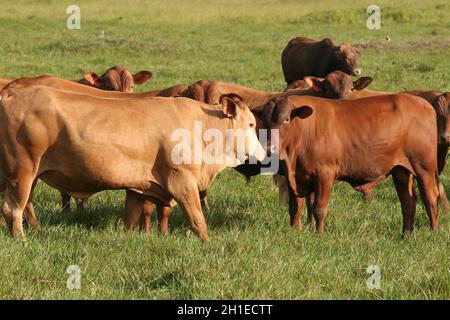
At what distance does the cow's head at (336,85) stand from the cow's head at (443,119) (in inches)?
51.0

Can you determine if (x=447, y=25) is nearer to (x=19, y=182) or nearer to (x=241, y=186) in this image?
(x=241, y=186)

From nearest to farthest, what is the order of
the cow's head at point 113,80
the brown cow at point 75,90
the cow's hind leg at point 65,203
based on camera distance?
the brown cow at point 75,90
the cow's hind leg at point 65,203
the cow's head at point 113,80

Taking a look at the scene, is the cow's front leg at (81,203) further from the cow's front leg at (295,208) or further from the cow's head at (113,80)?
the cow's head at (113,80)

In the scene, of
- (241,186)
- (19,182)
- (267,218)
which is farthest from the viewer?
(241,186)

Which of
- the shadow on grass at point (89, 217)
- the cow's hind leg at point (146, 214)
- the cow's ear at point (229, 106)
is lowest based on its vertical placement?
the shadow on grass at point (89, 217)

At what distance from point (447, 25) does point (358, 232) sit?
89.8 feet

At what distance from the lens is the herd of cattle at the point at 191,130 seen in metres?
6.80

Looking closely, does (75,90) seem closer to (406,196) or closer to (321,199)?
(321,199)

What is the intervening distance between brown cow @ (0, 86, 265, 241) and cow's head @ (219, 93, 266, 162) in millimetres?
188

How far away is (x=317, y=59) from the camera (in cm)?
1764

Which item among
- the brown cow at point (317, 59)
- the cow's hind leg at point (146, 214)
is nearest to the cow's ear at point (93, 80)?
the cow's hind leg at point (146, 214)

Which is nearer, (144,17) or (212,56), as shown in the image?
(212,56)

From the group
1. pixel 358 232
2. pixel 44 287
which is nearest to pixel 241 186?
pixel 358 232
